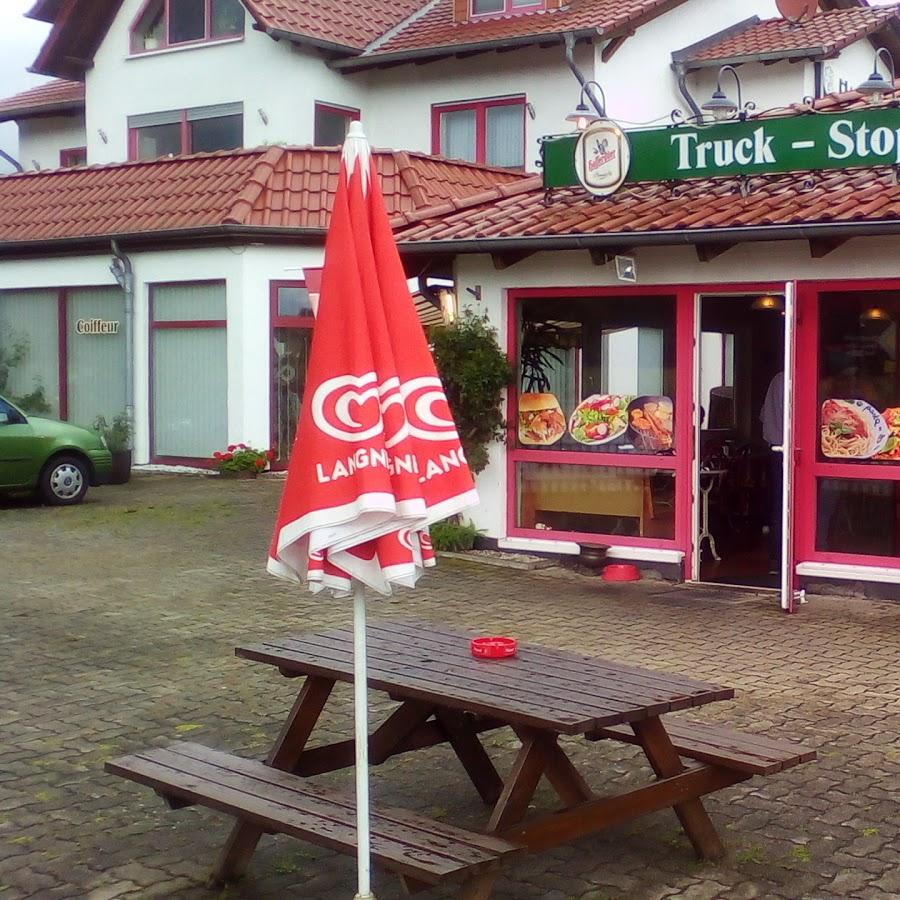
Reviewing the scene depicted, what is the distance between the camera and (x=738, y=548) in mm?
13047

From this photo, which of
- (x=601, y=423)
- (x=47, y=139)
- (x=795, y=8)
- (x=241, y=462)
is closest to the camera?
(x=601, y=423)

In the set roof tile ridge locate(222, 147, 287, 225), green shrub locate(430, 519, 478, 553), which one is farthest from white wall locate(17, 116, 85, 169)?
green shrub locate(430, 519, 478, 553)

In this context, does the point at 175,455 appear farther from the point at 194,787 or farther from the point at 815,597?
the point at 194,787

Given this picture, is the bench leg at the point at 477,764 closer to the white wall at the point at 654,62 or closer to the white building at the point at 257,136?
the white building at the point at 257,136

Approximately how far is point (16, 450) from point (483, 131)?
33.3 ft

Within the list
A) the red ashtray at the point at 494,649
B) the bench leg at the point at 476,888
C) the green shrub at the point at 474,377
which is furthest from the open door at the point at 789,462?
the bench leg at the point at 476,888

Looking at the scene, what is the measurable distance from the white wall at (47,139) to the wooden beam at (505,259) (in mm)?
17947

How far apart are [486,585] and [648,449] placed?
1774mm

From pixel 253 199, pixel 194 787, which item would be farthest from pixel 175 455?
pixel 194 787

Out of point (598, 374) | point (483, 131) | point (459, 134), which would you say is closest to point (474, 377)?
point (598, 374)

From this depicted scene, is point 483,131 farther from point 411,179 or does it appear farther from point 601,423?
point 601,423

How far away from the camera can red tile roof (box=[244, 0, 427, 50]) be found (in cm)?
2223

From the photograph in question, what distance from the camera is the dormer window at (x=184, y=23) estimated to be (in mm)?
23516

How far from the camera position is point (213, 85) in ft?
77.3
